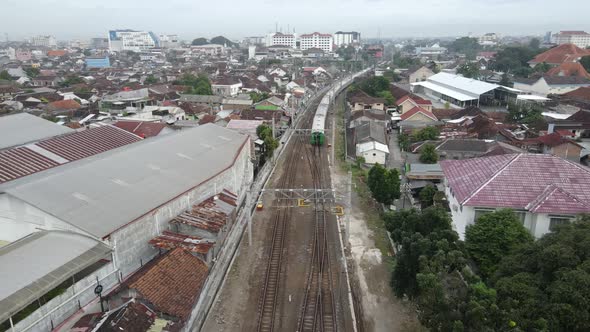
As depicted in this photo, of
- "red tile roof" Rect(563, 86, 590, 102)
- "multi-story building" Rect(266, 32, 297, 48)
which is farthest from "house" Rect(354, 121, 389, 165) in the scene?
"multi-story building" Rect(266, 32, 297, 48)

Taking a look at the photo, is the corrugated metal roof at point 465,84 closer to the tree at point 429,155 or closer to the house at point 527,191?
the tree at point 429,155

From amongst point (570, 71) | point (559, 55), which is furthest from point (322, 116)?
point (559, 55)

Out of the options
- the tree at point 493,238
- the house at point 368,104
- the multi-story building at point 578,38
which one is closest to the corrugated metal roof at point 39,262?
the tree at point 493,238

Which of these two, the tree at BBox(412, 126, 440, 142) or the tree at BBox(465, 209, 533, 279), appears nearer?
the tree at BBox(465, 209, 533, 279)

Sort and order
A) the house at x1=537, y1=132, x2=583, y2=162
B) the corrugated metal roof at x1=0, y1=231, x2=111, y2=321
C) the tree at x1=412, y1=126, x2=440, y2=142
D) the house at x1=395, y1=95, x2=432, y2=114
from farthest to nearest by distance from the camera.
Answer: the house at x1=395, y1=95, x2=432, y2=114 < the tree at x1=412, y1=126, x2=440, y2=142 < the house at x1=537, y1=132, x2=583, y2=162 < the corrugated metal roof at x1=0, y1=231, x2=111, y2=321

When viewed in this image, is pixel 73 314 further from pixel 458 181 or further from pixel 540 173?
pixel 540 173

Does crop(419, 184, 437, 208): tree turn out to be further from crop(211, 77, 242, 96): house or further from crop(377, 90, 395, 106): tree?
crop(211, 77, 242, 96): house
